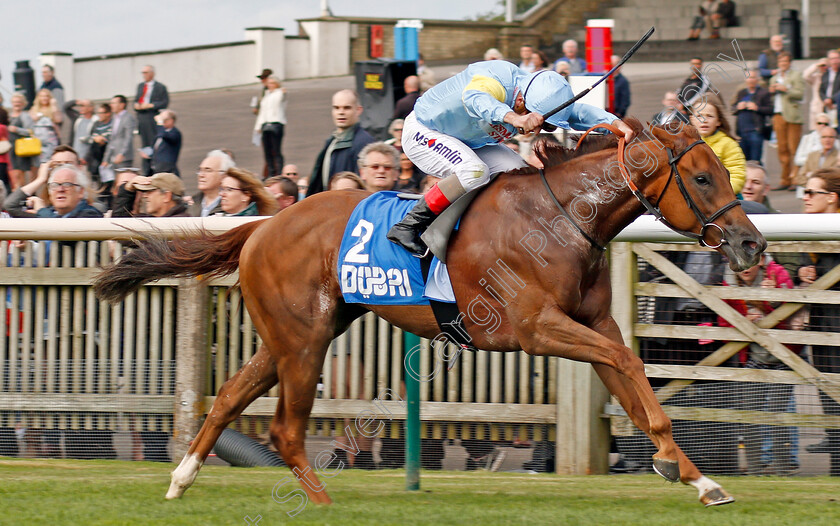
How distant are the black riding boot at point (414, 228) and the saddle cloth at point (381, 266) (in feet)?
0.27

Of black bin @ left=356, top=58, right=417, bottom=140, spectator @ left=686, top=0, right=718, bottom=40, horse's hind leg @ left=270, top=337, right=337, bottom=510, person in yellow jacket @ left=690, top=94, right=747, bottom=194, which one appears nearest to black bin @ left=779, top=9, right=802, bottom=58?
spectator @ left=686, top=0, right=718, bottom=40

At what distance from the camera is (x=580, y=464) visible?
5734 mm

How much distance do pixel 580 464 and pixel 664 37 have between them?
2031cm

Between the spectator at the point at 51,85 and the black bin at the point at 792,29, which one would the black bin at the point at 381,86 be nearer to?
the spectator at the point at 51,85

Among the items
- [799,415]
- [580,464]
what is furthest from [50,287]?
[799,415]

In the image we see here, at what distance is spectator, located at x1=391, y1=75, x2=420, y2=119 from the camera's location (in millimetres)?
11328

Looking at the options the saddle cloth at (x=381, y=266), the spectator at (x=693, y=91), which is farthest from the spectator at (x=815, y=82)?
the saddle cloth at (x=381, y=266)

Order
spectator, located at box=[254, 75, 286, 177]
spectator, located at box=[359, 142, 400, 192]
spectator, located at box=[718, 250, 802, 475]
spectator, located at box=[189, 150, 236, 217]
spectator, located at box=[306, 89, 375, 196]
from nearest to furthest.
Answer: spectator, located at box=[718, 250, 802, 475], spectator, located at box=[359, 142, 400, 192], spectator, located at box=[189, 150, 236, 217], spectator, located at box=[306, 89, 375, 196], spectator, located at box=[254, 75, 286, 177]

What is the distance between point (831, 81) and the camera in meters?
11.3

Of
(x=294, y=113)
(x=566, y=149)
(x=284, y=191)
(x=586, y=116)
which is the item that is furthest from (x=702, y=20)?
(x=566, y=149)

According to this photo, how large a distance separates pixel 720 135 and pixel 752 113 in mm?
4642

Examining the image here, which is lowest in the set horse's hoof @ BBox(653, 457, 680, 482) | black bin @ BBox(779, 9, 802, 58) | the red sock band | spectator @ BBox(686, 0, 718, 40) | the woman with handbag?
horse's hoof @ BBox(653, 457, 680, 482)

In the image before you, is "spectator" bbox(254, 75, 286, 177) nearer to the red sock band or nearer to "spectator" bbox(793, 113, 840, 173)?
"spectator" bbox(793, 113, 840, 173)

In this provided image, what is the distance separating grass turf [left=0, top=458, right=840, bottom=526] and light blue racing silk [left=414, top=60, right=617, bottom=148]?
1.71 metres
